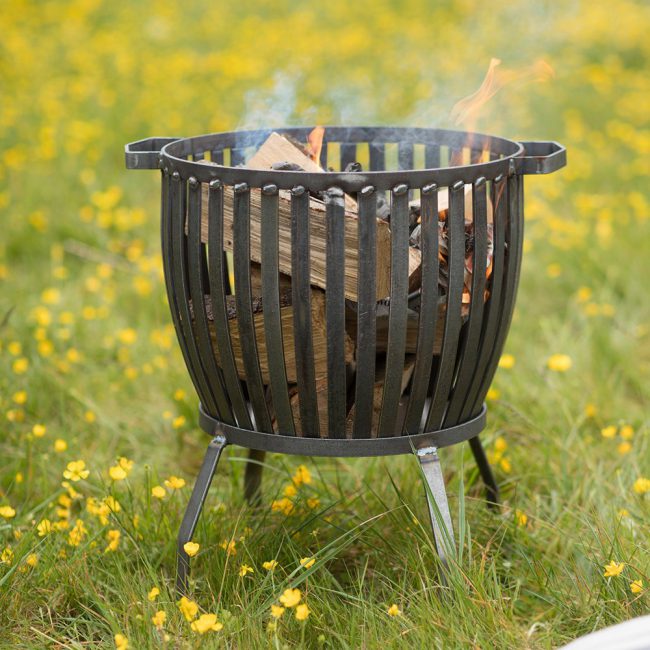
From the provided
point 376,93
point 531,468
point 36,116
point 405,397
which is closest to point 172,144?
point 405,397

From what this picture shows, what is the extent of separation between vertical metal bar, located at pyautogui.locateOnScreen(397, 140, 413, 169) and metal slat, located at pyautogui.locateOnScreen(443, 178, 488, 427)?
19.8 inches

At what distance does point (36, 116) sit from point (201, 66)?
1.65m

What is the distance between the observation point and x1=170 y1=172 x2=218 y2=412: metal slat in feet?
6.25

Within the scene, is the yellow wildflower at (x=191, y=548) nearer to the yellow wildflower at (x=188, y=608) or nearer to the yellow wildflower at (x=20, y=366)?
the yellow wildflower at (x=188, y=608)

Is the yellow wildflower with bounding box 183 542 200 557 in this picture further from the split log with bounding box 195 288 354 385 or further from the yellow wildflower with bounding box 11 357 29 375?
the yellow wildflower with bounding box 11 357 29 375

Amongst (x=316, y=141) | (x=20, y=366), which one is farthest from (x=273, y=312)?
(x=20, y=366)

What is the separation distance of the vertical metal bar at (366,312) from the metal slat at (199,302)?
1.00ft

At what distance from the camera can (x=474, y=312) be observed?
1.87 meters

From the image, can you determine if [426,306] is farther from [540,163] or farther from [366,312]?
[540,163]

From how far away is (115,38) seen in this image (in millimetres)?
7062

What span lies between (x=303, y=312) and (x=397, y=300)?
0.18 meters

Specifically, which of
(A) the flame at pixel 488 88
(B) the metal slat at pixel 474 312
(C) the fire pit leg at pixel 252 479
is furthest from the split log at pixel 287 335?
(A) the flame at pixel 488 88

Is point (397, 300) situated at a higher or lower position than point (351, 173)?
lower

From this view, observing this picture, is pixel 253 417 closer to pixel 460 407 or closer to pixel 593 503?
pixel 460 407
